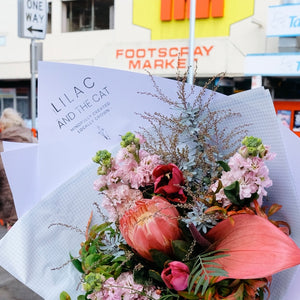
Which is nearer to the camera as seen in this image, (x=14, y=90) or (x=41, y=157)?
(x=41, y=157)

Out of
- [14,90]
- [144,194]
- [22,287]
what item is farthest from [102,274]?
[14,90]

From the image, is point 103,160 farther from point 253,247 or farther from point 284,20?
point 284,20

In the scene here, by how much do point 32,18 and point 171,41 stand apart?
692 cm

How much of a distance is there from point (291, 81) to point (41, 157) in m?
11.5

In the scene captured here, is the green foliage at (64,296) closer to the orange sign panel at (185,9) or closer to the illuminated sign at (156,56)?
the illuminated sign at (156,56)

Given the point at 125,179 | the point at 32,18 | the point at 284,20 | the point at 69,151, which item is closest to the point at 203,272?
the point at 125,179

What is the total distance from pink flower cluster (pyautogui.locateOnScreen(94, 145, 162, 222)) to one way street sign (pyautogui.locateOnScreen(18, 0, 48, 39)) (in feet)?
18.1

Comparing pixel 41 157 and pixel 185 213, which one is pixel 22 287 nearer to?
pixel 41 157

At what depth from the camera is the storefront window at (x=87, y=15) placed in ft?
44.8

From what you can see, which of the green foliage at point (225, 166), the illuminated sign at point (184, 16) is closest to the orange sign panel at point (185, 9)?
the illuminated sign at point (184, 16)

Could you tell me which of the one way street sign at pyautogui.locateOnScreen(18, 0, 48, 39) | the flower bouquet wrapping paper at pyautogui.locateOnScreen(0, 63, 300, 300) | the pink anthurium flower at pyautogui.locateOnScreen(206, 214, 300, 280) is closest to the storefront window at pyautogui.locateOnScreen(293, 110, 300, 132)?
the one way street sign at pyautogui.locateOnScreen(18, 0, 48, 39)

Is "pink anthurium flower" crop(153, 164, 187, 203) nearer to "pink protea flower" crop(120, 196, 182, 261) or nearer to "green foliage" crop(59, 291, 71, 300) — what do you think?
"pink protea flower" crop(120, 196, 182, 261)

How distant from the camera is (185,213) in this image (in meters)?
0.95

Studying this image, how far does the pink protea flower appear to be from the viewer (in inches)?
34.7
